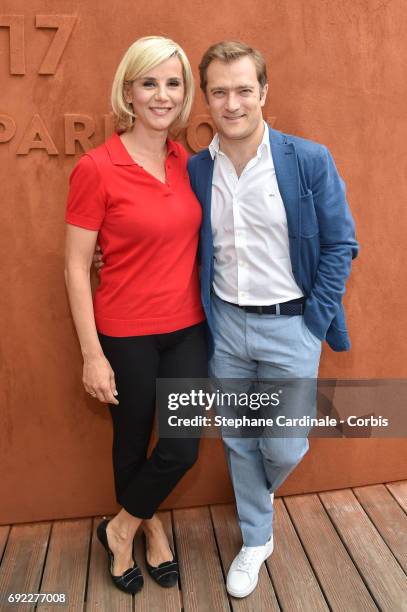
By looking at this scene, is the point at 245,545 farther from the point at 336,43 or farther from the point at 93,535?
the point at 336,43

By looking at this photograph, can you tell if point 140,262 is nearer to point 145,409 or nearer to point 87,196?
point 87,196

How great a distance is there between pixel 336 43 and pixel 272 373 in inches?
54.7

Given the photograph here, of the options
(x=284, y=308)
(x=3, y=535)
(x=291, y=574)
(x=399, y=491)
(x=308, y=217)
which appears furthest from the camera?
(x=399, y=491)

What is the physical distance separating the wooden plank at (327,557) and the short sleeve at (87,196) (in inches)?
64.5

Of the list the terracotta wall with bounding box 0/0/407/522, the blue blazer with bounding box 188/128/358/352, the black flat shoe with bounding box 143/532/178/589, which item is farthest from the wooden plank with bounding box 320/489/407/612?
the blue blazer with bounding box 188/128/358/352

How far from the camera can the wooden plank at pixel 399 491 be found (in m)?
3.04

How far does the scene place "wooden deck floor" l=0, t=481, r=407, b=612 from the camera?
7.92 feet

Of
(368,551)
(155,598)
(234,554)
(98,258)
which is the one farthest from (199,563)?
(98,258)

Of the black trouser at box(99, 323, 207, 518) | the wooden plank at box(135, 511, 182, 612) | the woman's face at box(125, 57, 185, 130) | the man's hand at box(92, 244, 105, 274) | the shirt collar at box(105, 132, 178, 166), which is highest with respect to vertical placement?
the woman's face at box(125, 57, 185, 130)

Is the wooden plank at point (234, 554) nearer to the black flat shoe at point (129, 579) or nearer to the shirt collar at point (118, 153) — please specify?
the black flat shoe at point (129, 579)

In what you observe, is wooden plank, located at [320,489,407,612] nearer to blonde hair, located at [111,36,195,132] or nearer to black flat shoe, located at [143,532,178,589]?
black flat shoe, located at [143,532,178,589]

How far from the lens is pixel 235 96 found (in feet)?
6.89

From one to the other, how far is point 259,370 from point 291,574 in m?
0.87

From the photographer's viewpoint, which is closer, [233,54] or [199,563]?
[233,54]
